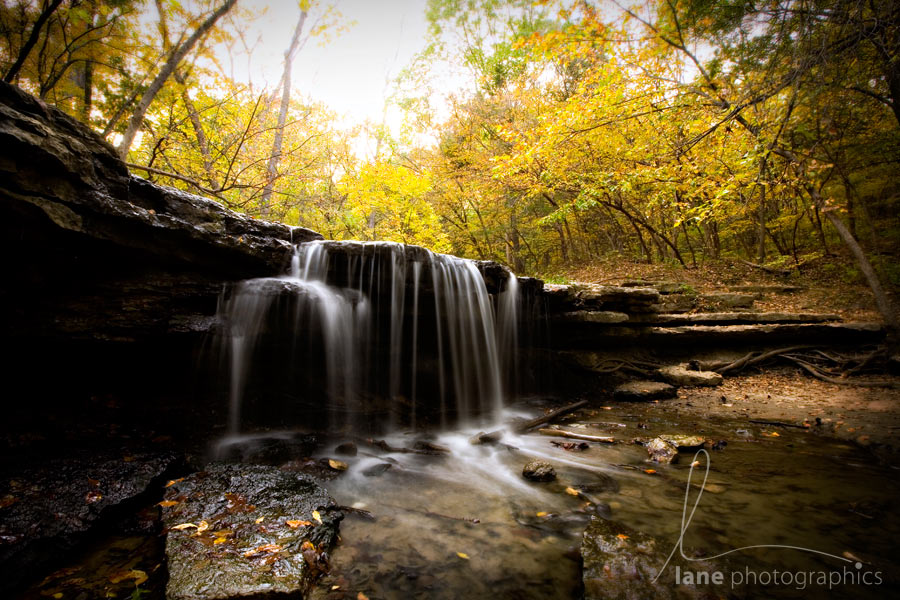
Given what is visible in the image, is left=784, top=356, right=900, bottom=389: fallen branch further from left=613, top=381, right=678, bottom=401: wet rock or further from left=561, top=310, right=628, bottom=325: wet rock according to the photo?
left=561, top=310, right=628, bottom=325: wet rock

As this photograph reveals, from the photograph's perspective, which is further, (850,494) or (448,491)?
(448,491)

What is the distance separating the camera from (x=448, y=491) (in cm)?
366

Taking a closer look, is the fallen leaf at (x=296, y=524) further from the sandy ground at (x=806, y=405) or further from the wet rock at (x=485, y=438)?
the sandy ground at (x=806, y=405)

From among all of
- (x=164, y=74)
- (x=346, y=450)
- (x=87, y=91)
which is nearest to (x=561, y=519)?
(x=346, y=450)

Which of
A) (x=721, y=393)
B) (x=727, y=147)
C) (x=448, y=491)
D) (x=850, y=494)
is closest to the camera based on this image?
(x=850, y=494)

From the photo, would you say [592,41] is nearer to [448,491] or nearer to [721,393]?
[721,393]

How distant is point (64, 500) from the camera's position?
270 centimetres

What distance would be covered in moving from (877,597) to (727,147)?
10.1 m

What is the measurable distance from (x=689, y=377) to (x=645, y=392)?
1469mm

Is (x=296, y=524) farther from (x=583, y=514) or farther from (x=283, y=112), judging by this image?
(x=283, y=112)

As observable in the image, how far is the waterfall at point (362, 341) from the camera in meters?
5.18

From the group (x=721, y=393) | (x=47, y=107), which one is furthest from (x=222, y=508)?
(x=721, y=393)

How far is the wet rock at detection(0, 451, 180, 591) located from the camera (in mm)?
2223

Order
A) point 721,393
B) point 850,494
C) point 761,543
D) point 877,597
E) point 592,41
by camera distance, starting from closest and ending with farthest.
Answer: point 877,597, point 761,543, point 850,494, point 592,41, point 721,393
